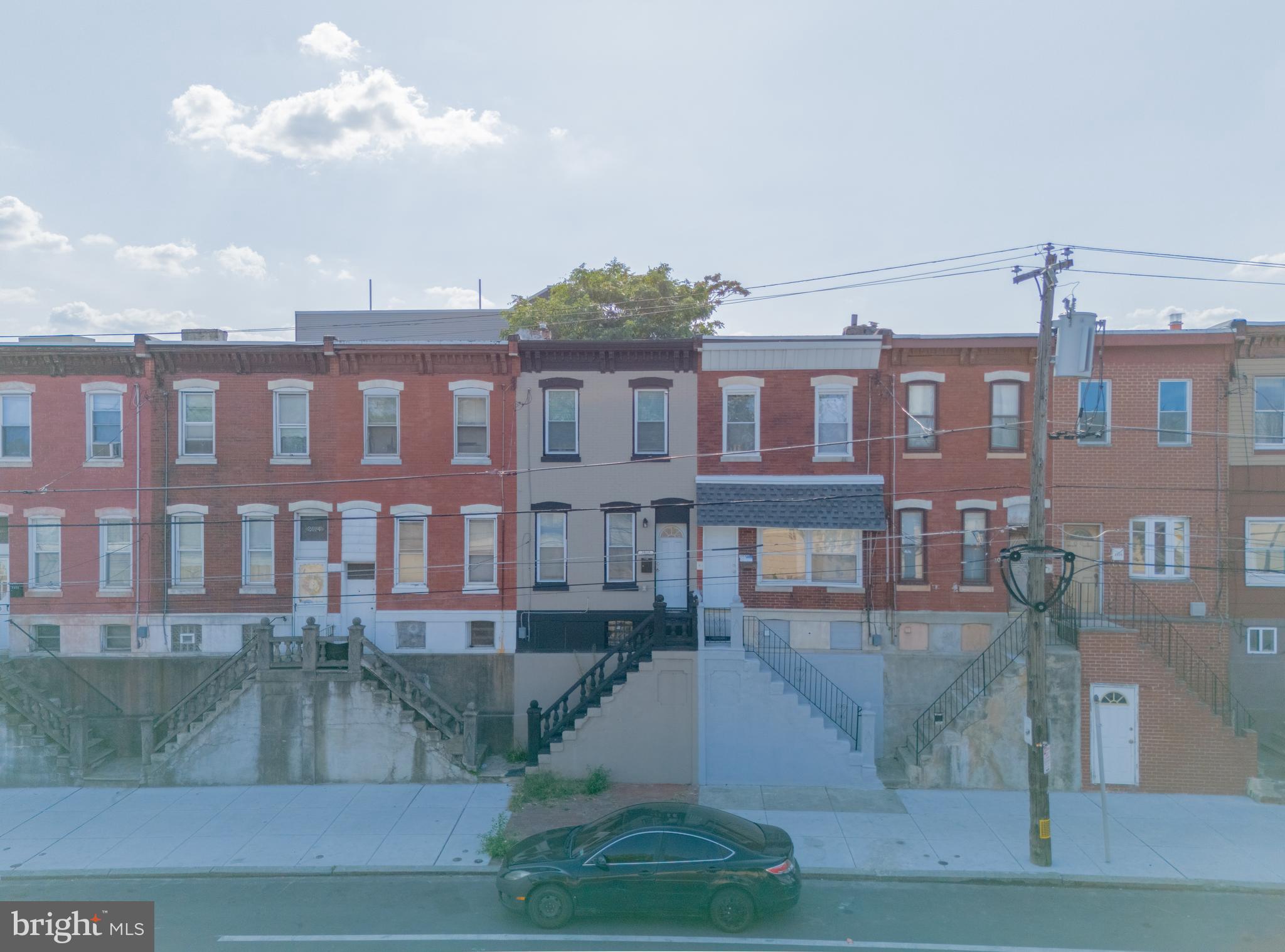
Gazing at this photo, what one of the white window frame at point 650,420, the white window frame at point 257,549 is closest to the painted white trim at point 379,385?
the white window frame at point 257,549

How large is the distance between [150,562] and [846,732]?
53.3 feet

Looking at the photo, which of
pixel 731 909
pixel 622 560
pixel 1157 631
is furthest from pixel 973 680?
pixel 731 909

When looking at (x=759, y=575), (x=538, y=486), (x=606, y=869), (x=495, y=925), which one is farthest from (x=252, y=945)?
(x=759, y=575)

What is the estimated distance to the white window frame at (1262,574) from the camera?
799 inches

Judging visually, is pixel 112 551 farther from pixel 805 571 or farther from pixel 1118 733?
pixel 1118 733

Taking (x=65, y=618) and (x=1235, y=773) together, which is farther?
(x=65, y=618)

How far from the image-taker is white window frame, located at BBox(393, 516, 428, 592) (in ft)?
70.8

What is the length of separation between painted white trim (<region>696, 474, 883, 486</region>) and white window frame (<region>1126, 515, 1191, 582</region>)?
5751 mm

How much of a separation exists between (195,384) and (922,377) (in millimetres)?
16660

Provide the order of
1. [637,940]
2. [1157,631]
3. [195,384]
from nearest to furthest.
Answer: [637,940]
[1157,631]
[195,384]

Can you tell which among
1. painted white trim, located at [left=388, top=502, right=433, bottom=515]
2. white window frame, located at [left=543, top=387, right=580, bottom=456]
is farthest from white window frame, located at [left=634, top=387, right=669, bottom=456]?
painted white trim, located at [left=388, top=502, right=433, bottom=515]

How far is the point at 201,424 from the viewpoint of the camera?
2162 cm

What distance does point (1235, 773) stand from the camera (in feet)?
60.2

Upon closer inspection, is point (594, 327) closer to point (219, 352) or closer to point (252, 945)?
point (219, 352)
